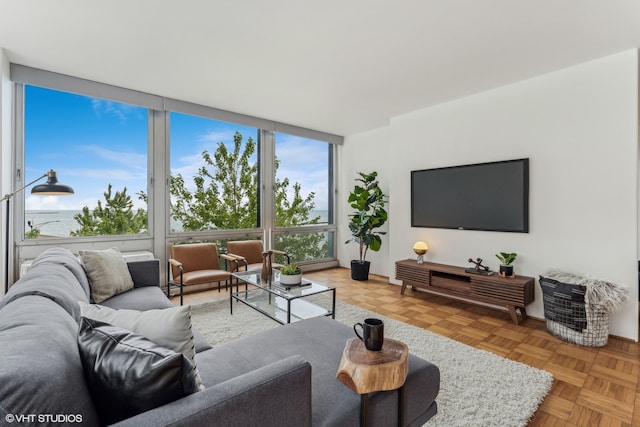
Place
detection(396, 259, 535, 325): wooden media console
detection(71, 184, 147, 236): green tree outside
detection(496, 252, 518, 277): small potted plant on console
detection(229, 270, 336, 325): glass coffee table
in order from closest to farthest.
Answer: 1. detection(229, 270, 336, 325): glass coffee table
2. detection(396, 259, 535, 325): wooden media console
3. detection(496, 252, 518, 277): small potted plant on console
4. detection(71, 184, 147, 236): green tree outside

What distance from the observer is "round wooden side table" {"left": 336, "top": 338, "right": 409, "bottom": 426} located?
108 cm

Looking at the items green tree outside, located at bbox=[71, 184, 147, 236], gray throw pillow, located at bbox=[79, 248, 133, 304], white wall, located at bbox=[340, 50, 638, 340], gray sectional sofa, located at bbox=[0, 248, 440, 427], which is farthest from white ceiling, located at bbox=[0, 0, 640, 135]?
gray sectional sofa, located at bbox=[0, 248, 440, 427]

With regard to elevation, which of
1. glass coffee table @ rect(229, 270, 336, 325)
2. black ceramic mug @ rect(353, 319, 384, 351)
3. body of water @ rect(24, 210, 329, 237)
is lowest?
glass coffee table @ rect(229, 270, 336, 325)

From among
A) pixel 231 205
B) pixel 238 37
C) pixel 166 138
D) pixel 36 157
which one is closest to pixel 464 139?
pixel 238 37

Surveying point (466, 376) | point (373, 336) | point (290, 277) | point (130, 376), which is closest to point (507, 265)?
point (466, 376)

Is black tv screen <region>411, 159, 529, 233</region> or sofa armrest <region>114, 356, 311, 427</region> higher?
black tv screen <region>411, 159, 529, 233</region>

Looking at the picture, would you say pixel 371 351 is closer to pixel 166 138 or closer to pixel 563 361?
pixel 563 361

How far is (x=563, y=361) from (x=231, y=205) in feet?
13.8

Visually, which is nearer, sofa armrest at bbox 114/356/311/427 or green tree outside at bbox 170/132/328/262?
sofa armrest at bbox 114/356/311/427

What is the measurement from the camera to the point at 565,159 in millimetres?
3111

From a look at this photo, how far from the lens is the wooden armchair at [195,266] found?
339 centimetres

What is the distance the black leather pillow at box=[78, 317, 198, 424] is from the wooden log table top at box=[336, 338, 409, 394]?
1.71 feet

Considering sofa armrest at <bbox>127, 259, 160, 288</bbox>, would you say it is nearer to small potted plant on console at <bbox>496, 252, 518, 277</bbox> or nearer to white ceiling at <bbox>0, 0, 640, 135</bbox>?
white ceiling at <bbox>0, 0, 640, 135</bbox>

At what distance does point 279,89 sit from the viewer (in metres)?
3.68
